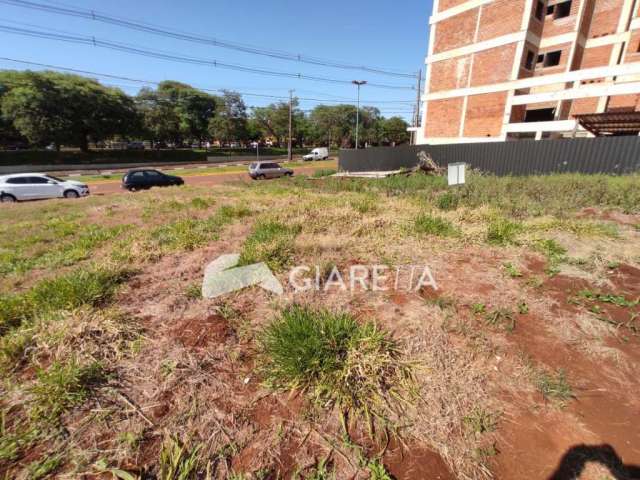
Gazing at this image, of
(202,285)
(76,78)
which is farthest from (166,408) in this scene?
(76,78)

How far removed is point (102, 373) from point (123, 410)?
0.47 m

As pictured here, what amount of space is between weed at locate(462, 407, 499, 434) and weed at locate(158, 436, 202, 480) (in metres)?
1.81

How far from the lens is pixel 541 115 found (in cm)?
2212

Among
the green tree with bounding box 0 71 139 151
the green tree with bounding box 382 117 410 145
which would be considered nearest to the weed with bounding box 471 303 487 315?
the green tree with bounding box 0 71 139 151

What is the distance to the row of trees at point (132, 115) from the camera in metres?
28.4

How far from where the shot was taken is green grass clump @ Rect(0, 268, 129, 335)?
Answer: 2830 mm

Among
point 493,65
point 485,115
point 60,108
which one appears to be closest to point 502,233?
point 485,115

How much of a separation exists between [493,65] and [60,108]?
4263cm

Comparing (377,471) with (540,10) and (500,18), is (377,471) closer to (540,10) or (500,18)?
(500,18)

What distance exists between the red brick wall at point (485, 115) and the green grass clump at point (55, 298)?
24.3m

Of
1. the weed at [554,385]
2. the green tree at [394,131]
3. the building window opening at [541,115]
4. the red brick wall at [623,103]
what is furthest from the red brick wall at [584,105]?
the green tree at [394,131]

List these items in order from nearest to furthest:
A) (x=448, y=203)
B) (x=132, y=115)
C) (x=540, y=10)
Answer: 1. (x=448, y=203)
2. (x=540, y=10)
3. (x=132, y=115)

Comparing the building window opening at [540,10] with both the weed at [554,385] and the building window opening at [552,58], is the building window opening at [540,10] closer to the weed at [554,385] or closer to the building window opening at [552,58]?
the building window opening at [552,58]

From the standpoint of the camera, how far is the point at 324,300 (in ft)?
10.8
